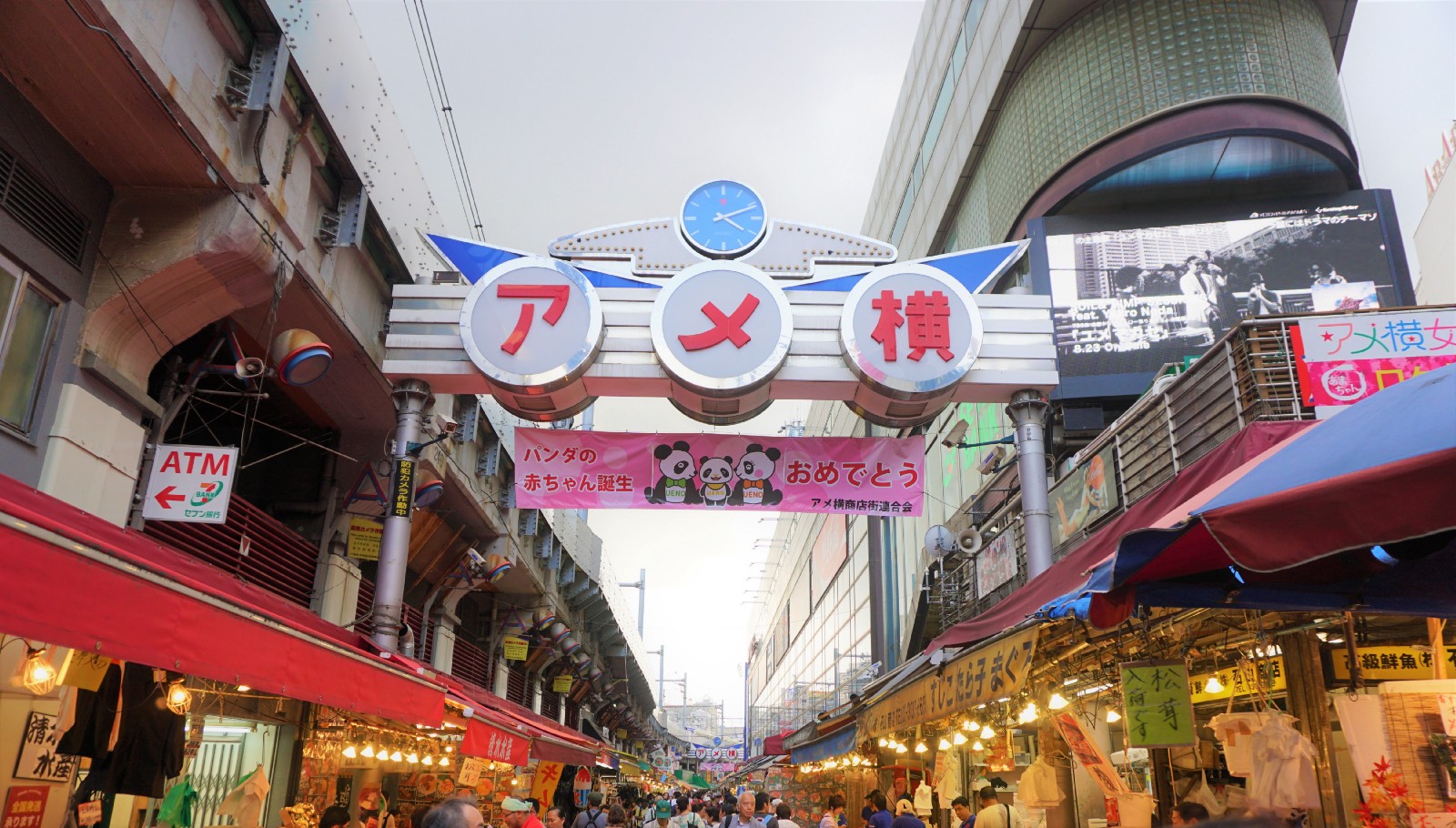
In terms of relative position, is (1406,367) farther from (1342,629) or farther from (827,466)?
(827,466)

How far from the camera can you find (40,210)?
7945 millimetres

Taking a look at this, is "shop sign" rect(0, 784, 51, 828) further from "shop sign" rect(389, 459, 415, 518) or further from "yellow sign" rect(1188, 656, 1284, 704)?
"yellow sign" rect(1188, 656, 1284, 704)

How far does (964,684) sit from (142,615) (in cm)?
621

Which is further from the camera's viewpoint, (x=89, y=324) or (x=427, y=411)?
(x=427, y=411)

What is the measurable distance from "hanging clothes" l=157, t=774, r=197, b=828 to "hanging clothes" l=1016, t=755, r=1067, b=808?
7.76m

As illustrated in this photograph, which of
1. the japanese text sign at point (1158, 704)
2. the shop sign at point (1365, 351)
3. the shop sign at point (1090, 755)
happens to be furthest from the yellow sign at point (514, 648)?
the shop sign at point (1365, 351)

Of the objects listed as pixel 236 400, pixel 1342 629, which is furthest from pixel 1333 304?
pixel 236 400

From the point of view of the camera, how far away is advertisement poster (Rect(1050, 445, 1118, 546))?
42.3ft

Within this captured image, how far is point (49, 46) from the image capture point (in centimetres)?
700

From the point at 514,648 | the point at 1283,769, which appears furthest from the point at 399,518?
the point at 514,648

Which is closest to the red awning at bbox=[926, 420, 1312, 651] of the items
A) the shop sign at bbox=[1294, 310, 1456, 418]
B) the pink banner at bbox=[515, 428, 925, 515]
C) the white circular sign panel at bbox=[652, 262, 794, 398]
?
the shop sign at bbox=[1294, 310, 1456, 418]

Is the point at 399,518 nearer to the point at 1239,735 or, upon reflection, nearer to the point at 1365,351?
the point at 1239,735

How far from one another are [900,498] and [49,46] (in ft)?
35.6

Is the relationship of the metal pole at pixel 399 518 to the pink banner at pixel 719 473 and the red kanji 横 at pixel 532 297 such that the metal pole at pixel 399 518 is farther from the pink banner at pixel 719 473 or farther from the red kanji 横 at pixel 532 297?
the red kanji 横 at pixel 532 297
